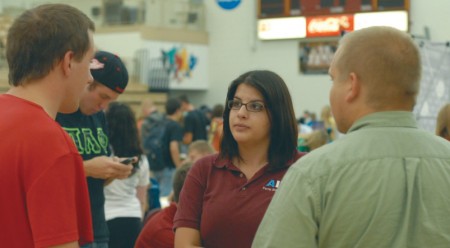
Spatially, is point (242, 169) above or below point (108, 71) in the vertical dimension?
below

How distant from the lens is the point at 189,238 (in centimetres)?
386

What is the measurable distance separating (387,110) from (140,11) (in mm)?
26343

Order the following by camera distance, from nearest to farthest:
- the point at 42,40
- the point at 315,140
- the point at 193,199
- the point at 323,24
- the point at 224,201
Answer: the point at 42,40
the point at 224,201
the point at 193,199
the point at 315,140
the point at 323,24

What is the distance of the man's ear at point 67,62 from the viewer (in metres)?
2.72

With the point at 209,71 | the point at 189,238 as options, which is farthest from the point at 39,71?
the point at 209,71

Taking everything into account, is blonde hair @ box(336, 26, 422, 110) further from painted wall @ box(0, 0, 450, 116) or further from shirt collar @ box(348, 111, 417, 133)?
painted wall @ box(0, 0, 450, 116)

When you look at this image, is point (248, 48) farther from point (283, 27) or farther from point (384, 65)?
point (384, 65)

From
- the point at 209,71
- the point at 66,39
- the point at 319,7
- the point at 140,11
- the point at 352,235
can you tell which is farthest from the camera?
the point at 209,71

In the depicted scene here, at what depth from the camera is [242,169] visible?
397 cm

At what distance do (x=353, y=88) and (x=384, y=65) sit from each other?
0.35 ft

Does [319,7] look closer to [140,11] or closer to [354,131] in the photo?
[140,11]

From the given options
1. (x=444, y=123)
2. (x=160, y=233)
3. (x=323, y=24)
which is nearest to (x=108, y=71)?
(x=160, y=233)

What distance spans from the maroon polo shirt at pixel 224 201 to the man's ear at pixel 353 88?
1302 mm

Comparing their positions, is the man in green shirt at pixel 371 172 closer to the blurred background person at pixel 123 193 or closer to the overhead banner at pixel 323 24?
the blurred background person at pixel 123 193
